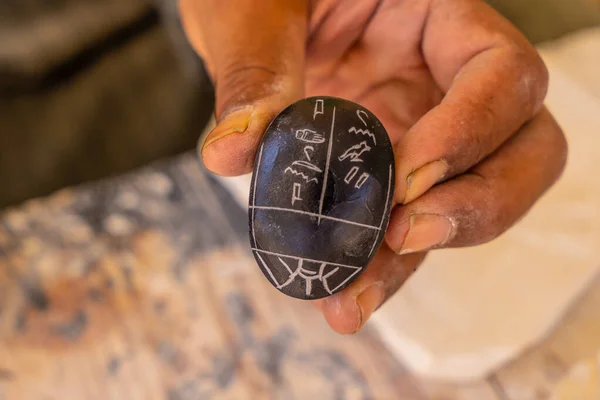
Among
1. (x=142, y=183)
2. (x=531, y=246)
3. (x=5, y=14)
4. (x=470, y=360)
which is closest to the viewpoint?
(x=470, y=360)

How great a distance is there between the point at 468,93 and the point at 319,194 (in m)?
0.24

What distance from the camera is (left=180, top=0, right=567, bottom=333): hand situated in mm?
610

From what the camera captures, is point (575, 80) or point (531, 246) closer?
point (531, 246)

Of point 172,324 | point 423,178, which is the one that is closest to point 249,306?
point 172,324

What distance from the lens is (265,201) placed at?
0.56 metres

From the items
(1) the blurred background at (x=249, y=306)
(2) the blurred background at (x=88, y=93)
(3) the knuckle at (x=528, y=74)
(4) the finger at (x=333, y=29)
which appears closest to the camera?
(3) the knuckle at (x=528, y=74)

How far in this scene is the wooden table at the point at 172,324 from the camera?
1.01m

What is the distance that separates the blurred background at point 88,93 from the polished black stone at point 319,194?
1.39m

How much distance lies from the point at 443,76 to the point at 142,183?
0.81 m

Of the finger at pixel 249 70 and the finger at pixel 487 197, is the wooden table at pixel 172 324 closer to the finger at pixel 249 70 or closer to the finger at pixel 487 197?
the finger at pixel 487 197

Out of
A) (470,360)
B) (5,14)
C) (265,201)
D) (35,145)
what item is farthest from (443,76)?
(5,14)

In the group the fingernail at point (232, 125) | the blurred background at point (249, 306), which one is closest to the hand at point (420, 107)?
the fingernail at point (232, 125)

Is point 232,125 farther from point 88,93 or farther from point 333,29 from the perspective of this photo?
point 88,93

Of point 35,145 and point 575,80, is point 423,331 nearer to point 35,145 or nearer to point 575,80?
point 575,80
